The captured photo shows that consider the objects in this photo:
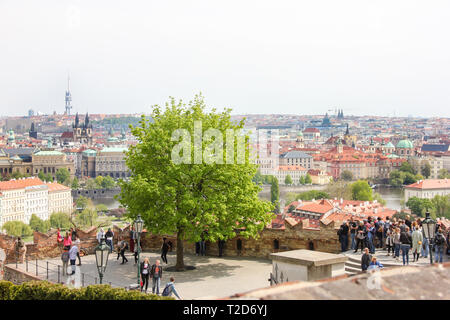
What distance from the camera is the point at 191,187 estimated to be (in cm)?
1192

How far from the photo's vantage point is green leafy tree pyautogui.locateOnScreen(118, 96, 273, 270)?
1133cm

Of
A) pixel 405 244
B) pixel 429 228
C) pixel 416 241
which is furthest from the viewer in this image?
pixel 416 241

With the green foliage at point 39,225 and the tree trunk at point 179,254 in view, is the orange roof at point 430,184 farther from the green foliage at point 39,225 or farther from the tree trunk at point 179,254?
the tree trunk at point 179,254

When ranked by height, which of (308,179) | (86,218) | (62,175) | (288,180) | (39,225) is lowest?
(39,225)

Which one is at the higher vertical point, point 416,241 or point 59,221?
point 416,241

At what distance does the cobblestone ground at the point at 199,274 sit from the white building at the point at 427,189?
77.3 metres

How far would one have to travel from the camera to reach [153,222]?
11.6 metres

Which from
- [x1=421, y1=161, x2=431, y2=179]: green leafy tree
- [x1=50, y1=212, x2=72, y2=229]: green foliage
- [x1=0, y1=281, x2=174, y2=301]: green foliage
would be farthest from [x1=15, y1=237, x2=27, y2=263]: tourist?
[x1=421, y1=161, x2=431, y2=179]: green leafy tree

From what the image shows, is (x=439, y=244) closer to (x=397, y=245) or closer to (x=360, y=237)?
(x=397, y=245)

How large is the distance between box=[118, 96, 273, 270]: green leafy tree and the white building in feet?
254

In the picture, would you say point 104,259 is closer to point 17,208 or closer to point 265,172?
point 17,208

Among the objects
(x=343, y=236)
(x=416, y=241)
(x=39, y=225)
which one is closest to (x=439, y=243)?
(x=416, y=241)

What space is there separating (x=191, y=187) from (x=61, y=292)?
4.43 meters
